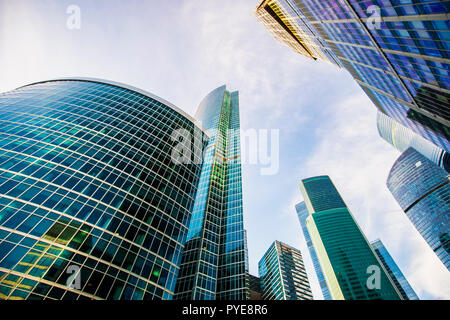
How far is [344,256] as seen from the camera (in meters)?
138

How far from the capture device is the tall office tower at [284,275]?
407 ft

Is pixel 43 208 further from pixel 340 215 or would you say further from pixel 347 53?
pixel 340 215

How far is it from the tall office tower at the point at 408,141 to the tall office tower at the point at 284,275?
100960mm

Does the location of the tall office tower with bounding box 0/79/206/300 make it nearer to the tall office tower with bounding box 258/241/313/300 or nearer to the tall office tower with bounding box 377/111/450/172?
the tall office tower with bounding box 258/241/313/300

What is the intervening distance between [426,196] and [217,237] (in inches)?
5881

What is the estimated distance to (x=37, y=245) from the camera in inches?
970

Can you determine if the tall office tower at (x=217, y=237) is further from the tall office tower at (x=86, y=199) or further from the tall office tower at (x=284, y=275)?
the tall office tower at (x=284, y=275)

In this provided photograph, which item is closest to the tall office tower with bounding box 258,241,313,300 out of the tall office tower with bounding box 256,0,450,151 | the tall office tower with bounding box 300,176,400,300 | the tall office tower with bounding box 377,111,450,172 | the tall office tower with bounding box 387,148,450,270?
the tall office tower with bounding box 300,176,400,300

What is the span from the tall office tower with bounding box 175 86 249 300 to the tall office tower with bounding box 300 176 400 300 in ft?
351

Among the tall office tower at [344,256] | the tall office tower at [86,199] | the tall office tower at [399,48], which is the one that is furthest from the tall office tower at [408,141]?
the tall office tower at [86,199]

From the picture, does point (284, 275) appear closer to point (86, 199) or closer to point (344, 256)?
point (344, 256)

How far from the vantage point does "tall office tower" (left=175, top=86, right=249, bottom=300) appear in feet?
144

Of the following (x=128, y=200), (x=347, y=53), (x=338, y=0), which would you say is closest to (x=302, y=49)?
(x=347, y=53)
